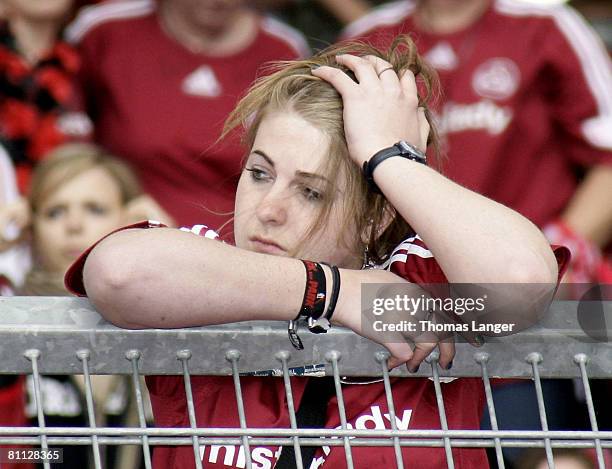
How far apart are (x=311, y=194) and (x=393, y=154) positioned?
0.17 m

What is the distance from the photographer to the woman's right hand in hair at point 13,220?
3299 mm

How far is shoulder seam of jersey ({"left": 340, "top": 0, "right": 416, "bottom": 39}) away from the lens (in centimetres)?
355

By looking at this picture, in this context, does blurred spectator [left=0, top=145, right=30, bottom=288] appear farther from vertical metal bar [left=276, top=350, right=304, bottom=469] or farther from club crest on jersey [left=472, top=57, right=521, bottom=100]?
vertical metal bar [left=276, top=350, right=304, bottom=469]

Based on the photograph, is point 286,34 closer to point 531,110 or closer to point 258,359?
point 531,110

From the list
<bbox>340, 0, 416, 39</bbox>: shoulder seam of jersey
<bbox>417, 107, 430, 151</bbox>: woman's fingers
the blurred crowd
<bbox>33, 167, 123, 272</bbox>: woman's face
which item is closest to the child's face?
the blurred crowd

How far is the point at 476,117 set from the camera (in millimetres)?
3383

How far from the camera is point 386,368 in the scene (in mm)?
1402

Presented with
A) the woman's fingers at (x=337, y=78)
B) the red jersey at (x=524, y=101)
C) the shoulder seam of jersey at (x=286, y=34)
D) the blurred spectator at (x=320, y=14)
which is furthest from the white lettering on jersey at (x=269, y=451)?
the blurred spectator at (x=320, y=14)

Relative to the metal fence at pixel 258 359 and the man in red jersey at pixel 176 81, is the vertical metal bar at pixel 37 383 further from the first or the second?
the man in red jersey at pixel 176 81

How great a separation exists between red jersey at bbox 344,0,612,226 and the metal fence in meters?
1.97

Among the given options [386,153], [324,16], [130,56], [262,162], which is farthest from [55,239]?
[386,153]

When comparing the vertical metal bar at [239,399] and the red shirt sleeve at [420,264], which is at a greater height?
the red shirt sleeve at [420,264]

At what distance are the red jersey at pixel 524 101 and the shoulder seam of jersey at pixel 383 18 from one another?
0.04m

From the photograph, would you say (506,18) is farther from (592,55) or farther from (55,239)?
(55,239)
